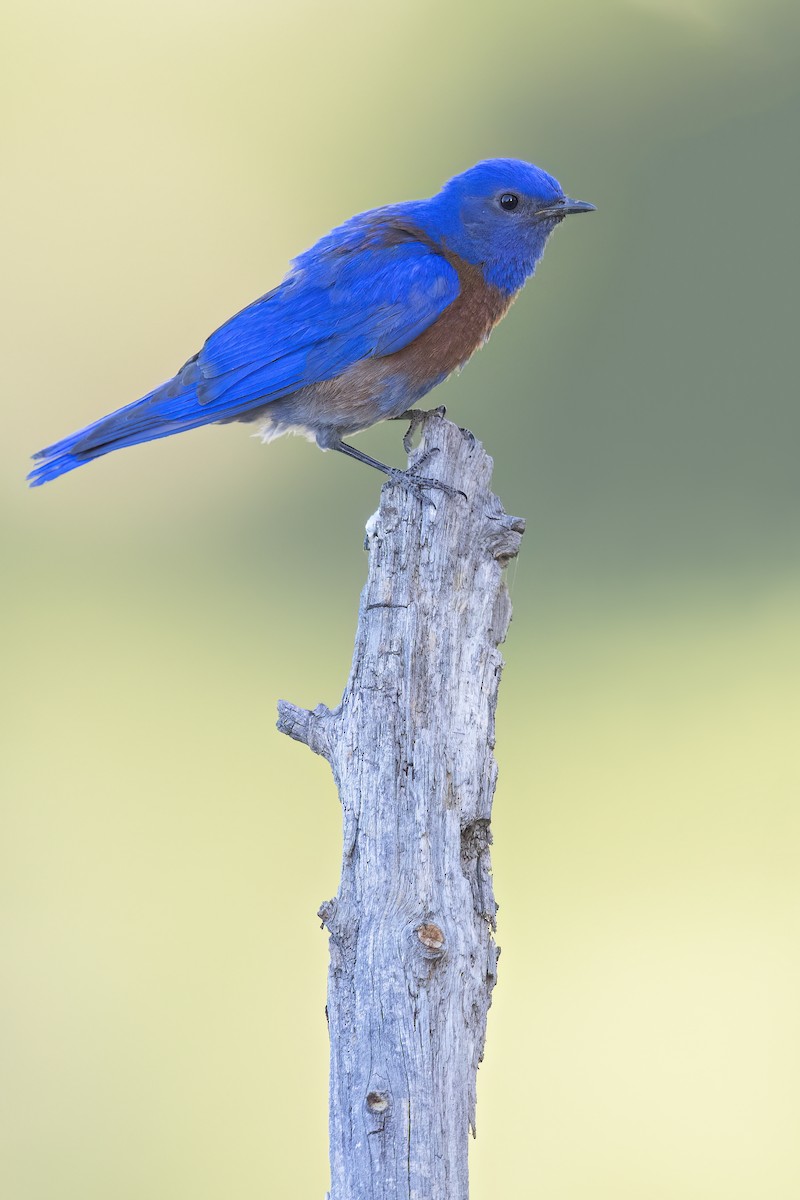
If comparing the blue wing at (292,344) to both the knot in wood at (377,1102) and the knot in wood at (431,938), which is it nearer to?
the knot in wood at (431,938)

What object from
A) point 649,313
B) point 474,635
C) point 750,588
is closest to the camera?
point 474,635

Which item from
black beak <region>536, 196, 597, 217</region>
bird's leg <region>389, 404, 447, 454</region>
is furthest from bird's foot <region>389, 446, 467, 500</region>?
black beak <region>536, 196, 597, 217</region>

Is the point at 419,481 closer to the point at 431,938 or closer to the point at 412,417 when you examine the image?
the point at 412,417

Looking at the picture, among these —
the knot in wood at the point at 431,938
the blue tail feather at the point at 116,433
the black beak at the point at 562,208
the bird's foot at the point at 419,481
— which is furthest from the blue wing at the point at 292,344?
the knot in wood at the point at 431,938

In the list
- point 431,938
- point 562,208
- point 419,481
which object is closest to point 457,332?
point 562,208

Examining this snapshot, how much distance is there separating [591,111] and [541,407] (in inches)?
152

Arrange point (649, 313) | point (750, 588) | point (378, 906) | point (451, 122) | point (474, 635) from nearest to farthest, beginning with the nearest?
1. point (378, 906)
2. point (474, 635)
3. point (750, 588)
4. point (649, 313)
5. point (451, 122)

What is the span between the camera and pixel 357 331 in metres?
5.19

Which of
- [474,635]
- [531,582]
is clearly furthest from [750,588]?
[474,635]

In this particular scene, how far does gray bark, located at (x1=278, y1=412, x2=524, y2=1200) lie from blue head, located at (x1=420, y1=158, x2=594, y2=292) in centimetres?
156

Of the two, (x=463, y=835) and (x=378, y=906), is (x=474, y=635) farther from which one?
(x=378, y=906)

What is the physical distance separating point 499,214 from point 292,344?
3.18 feet

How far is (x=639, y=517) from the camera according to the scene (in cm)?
1212

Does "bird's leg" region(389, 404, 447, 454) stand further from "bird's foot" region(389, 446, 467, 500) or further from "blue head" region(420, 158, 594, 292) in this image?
"bird's foot" region(389, 446, 467, 500)
